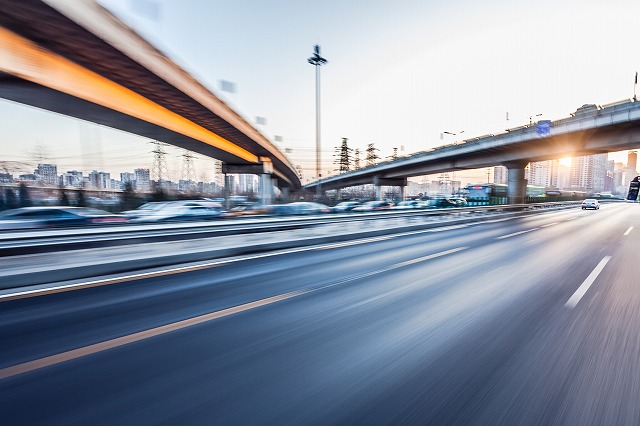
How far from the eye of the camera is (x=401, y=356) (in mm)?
2953

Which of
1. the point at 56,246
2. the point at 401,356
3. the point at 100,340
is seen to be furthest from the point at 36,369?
the point at 56,246

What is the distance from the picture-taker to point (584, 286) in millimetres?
5363

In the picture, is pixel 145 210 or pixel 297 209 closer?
pixel 145 210

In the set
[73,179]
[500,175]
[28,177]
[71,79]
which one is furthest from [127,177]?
[500,175]

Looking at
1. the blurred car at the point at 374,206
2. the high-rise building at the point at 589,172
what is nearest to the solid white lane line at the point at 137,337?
the blurred car at the point at 374,206

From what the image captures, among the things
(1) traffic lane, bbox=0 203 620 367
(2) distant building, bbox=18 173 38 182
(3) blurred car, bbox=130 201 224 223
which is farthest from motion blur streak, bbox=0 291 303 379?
(3) blurred car, bbox=130 201 224 223

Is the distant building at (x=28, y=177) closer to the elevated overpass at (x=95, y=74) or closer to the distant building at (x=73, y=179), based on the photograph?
the distant building at (x=73, y=179)

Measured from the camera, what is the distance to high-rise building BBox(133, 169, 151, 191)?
1511 centimetres

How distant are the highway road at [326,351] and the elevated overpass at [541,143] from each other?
973 inches

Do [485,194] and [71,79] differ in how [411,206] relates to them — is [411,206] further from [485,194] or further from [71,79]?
[71,79]

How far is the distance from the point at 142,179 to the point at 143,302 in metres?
13.6

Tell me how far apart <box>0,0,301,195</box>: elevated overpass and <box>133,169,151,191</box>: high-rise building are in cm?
348

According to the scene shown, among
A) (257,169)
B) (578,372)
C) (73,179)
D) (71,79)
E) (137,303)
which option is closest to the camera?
(578,372)

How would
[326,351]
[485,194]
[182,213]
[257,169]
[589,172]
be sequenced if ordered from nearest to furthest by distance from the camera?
[326,351]
[182,213]
[257,169]
[485,194]
[589,172]
